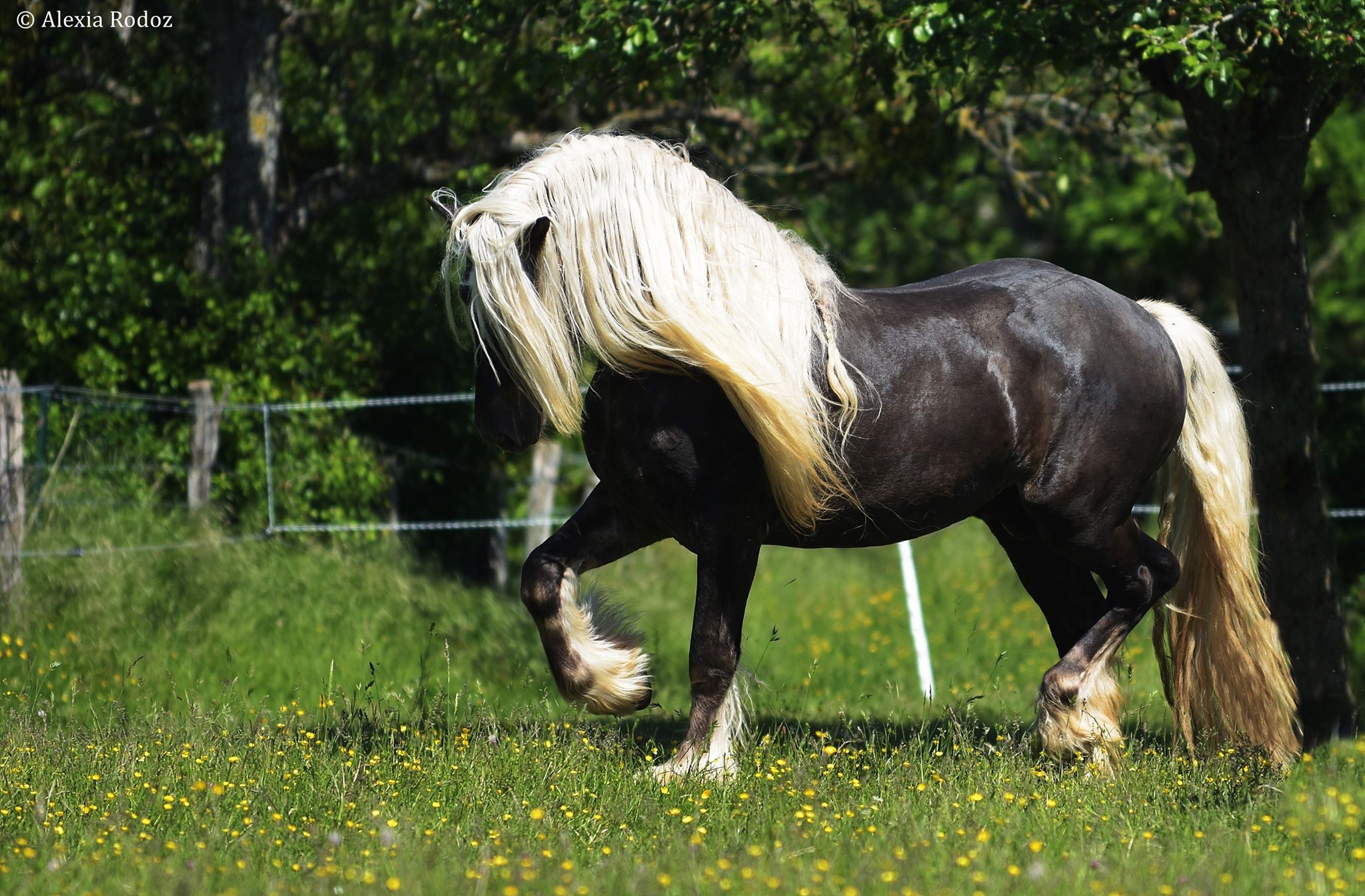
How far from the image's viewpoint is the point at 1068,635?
17.5 feet

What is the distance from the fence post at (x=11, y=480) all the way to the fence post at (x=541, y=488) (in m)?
5.01

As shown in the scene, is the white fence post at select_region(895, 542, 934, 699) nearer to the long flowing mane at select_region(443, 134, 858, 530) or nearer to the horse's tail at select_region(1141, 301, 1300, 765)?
the horse's tail at select_region(1141, 301, 1300, 765)

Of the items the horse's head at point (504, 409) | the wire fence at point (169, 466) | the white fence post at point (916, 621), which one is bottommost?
the white fence post at point (916, 621)

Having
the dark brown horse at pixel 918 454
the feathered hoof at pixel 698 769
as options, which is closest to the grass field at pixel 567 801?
the feathered hoof at pixel 698 769

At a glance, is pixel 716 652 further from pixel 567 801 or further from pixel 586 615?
pixel 567 801

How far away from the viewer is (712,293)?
4371 mm

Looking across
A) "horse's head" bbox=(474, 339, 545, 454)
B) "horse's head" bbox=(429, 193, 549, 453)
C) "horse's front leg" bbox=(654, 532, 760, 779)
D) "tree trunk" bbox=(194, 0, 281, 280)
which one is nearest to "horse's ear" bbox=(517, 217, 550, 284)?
"horse's head" bbox=(429, 193, 549, 453)

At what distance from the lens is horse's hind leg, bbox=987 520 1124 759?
15.6ft

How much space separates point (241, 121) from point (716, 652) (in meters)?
7.13

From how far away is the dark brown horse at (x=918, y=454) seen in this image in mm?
4320

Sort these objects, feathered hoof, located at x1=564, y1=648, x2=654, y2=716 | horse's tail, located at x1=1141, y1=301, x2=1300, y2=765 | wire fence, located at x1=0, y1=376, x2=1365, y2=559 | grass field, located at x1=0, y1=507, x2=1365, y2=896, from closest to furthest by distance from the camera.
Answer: grass field, located at x1=0, y1=507, x2=1365, y2=896 < feathered hoof, located at x1=564, y1=648, x2=654, y2=716 < horse's tail, located at x1=1141, y1=301, x2=1300, y2=765 < wire fence, located at x1=0, y1=376, x2=1365, y2=559

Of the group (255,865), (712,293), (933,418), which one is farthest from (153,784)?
(933,418)

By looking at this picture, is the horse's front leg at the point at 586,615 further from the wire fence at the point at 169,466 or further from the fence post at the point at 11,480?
the fence post at the point at 11,480

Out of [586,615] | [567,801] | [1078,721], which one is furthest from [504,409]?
[1078,721]
